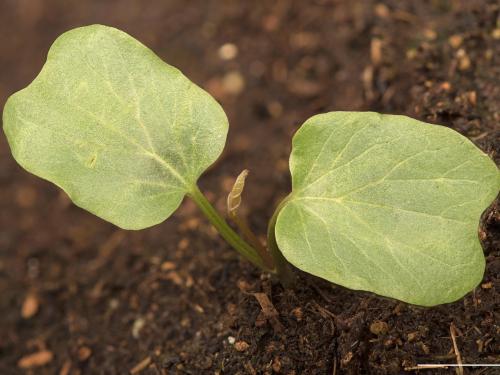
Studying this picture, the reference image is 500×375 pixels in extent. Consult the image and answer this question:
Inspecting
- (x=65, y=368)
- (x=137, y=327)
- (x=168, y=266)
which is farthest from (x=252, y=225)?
(x=65, y=368)

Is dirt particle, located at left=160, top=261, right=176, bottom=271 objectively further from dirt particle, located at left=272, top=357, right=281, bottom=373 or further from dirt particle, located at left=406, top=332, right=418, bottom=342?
dirt particle, located at left=406, top=332, right=418, bottom=342

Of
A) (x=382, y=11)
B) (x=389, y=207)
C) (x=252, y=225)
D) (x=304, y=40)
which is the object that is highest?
(x=389, y=207)

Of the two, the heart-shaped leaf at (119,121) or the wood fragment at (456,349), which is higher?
the heart-shaped leaf at (119,121)

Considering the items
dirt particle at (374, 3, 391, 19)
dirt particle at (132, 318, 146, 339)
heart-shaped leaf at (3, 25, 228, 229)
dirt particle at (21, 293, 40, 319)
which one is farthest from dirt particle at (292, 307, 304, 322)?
dirt particle at (374, 3, 391, 19)

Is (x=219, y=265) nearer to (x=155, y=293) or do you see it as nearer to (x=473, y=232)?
(x=155, y=293)

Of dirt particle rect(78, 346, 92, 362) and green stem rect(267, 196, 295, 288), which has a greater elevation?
green stem rect(267, 196, 295, 288)

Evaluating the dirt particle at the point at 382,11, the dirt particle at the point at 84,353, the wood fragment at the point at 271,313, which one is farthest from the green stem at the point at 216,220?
the dirt particle at the point at 382,11

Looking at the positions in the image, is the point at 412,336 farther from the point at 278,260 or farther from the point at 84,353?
the point at 84,353

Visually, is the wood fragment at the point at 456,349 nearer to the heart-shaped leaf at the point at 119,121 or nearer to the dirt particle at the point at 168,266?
the heart-shaped leaf at the point at 119,121
